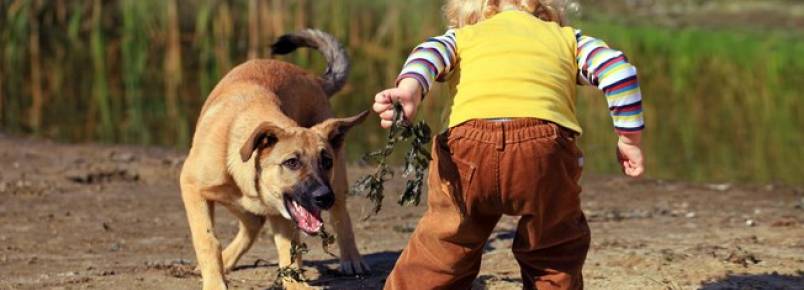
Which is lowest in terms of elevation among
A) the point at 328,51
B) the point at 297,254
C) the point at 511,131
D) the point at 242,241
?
the point at 242,241

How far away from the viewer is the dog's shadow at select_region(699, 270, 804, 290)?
23.6 feet

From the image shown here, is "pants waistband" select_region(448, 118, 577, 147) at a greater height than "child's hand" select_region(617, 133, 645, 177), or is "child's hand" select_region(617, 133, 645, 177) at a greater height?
"pants waistband" select_region(448, 118, 577, 147)

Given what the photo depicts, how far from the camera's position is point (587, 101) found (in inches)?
671

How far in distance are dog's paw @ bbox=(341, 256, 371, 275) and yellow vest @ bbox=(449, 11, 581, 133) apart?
2.52 m

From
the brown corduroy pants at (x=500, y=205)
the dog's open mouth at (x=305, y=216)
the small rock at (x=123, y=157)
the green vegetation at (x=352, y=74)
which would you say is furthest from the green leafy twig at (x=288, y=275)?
the green vegetation at (x=352, y=74)

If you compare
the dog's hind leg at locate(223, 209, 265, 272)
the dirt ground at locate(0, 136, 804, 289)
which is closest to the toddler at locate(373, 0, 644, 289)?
the dirt ground at locate(0, 136, 804, 289)

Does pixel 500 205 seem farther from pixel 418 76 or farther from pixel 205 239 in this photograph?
pixel 205 239

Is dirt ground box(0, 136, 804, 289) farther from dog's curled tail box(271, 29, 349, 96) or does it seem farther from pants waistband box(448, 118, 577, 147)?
Answer: pants waistband box(448, 118, 577, 147)

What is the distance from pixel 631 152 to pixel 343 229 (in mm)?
2886

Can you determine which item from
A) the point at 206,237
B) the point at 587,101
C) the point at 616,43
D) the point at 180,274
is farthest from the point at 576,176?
the point at 616,43

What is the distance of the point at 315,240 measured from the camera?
8.97 meters

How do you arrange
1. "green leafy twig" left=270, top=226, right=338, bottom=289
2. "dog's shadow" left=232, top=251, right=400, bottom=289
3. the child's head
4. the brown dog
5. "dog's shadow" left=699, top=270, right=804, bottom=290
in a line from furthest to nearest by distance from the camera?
"dog's shadow" left=232, top=251, right=400, bottom=289
"dog's shadow" left=699, top=270, right=804, bottom=290
the brown dog
"green leafy twig" left=270, top=226, right=338, bottom=289
the child's head

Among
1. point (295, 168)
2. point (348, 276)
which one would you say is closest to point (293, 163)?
point (295, 168)

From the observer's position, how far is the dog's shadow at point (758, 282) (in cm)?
719
